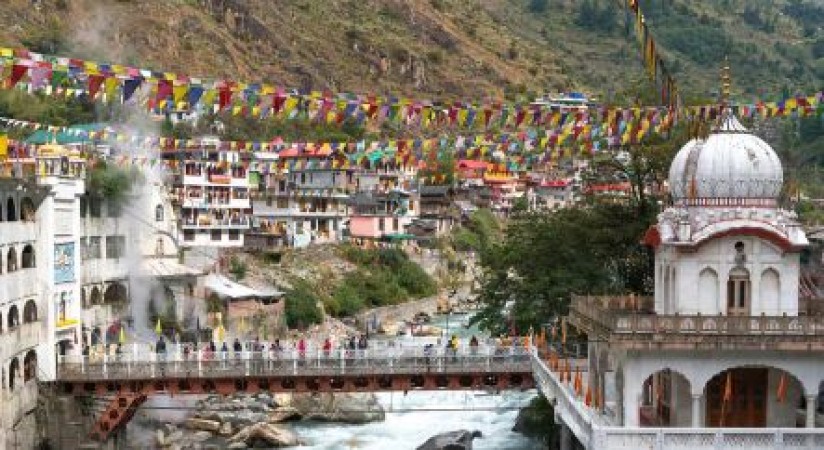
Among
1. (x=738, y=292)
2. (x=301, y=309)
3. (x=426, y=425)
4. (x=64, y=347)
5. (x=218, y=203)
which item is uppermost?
(x=218, y=203)

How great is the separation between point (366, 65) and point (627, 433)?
127m

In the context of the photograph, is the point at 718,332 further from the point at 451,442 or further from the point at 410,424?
the point at 410,424

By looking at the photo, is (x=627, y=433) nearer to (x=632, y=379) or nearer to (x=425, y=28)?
(x=632, y=379)

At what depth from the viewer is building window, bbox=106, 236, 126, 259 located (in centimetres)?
5594

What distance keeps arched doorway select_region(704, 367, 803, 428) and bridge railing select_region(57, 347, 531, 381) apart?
416 inches

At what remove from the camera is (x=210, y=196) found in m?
78.9

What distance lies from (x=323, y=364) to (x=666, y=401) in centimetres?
1312

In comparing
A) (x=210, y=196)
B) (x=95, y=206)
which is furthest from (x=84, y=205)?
(x=210, y=196)

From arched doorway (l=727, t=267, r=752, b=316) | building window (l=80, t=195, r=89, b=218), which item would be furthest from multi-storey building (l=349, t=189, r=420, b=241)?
arched doorway (l=727, t=267, r=752, b=316)

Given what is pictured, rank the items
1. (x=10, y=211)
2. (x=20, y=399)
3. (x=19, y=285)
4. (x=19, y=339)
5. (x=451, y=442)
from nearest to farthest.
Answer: (x=20, y=399)
(x=19, y=339)
(x=19, y=285)
(x=10, y=211)
(x=451, y=442)

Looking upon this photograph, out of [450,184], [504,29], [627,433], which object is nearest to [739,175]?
[627,433]

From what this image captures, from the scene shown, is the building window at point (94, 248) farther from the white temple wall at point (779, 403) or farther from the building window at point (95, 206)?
the white temple wall at point (779, 403)

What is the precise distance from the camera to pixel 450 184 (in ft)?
397

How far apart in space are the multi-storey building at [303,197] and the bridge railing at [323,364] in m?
45.5
